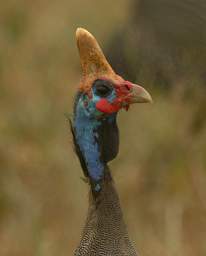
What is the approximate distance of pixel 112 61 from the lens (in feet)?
21.4

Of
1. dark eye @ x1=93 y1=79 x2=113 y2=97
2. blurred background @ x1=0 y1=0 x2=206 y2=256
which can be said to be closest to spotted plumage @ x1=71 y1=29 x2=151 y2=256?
dark eye @ x1=93 y1=79 x2=113 y2=97

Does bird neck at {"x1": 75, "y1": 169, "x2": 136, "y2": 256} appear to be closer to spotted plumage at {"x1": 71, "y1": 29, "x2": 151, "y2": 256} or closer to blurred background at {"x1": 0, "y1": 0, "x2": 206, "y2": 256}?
spotted plumage at {"x1": 71, "y1": 29, "x2": 151, "y2": 256}

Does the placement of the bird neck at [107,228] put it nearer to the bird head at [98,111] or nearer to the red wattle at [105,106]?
the bird head at [98,111]

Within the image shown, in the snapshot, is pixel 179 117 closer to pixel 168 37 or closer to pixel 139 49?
pixel 139 49

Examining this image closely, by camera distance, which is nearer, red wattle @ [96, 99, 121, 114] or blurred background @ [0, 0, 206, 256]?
red wattle @ [96, 99, 121, 114]

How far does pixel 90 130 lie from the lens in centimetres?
384

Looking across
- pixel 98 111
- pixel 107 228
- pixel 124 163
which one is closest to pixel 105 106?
pixel 98 111

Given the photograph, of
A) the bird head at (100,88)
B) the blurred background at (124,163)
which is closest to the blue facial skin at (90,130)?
the bird head at (100,88)

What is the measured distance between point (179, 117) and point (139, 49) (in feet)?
4.56

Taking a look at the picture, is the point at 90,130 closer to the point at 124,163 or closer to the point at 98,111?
the point at 98,111

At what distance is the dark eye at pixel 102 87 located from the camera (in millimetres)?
3859

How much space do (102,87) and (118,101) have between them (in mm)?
70

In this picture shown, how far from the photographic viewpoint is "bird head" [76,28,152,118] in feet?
12.6

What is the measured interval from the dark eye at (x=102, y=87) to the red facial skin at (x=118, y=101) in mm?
23
